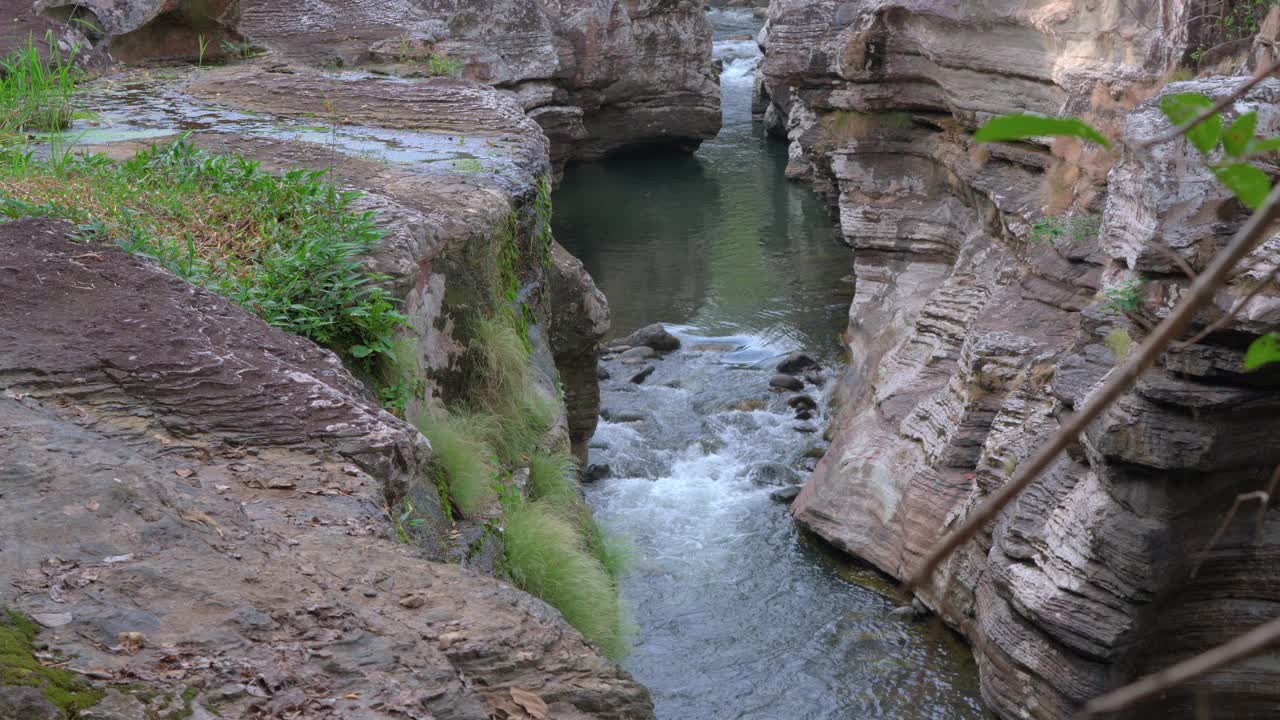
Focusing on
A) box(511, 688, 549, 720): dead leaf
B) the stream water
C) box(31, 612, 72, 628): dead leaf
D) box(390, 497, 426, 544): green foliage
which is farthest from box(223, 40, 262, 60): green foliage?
box(511, 688, 549, 720): dead leaf

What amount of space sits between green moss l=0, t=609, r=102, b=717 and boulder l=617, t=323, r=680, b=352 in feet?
39.0

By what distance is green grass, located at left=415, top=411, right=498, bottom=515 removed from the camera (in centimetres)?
528

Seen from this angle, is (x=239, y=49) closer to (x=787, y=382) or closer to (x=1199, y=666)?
(x=787, y=382)

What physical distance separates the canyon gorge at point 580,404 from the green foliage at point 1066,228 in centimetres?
4

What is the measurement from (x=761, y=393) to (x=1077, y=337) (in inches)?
210

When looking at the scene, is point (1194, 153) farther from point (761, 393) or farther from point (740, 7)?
point (740, 7)

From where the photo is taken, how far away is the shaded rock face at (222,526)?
2699mm

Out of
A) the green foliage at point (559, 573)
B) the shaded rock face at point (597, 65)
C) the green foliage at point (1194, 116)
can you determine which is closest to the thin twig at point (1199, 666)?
the green foliage at point (1194, 116)

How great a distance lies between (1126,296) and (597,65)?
58.3 ft

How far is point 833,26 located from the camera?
62.0 ft

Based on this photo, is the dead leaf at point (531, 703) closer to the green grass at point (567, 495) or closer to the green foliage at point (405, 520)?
the green foliage at point (405, 520)

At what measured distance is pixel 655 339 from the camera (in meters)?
14.3

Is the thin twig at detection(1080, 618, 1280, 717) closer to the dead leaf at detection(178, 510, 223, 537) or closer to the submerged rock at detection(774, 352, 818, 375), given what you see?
the dead leaf at detection(178, 510, 223, 537)

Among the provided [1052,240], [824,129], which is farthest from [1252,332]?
[824,129]
